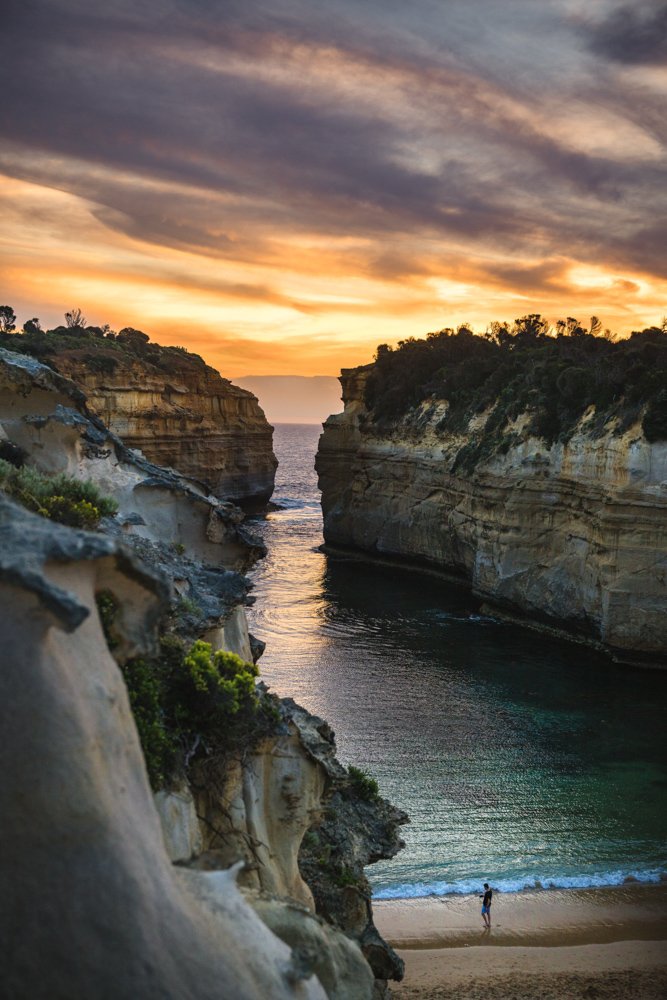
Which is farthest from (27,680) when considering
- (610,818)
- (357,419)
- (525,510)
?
(357,419)

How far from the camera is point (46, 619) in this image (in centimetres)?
625

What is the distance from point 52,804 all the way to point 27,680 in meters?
0.92

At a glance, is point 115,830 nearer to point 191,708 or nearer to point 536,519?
point 191,708

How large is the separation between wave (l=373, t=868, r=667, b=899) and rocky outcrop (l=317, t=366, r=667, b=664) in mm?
16132

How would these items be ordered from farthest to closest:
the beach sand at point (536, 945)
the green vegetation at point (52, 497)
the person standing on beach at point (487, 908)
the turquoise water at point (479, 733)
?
1. the turquoise water at point (479, 733)
2. the person standing on beach at point (487, 908)
3. the beach sand at point (536, 945)
4. the green vegetation at point (52, 497)

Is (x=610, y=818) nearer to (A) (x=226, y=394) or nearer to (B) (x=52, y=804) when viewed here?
(B) (x=52, y=804)

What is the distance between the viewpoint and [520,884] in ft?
64.2

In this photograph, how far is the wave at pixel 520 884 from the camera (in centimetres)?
1933

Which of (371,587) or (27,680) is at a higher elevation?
(27,680)

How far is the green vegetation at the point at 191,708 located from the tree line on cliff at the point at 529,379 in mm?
28075

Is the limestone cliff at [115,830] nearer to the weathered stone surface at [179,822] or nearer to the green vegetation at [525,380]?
the weathered stone surface at [179,822]

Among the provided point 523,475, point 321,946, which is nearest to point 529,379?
point 523,475

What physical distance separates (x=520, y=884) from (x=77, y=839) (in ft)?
53.8

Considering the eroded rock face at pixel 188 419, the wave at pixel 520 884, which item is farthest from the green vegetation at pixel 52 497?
the eroded rock face at pixel 188 419
